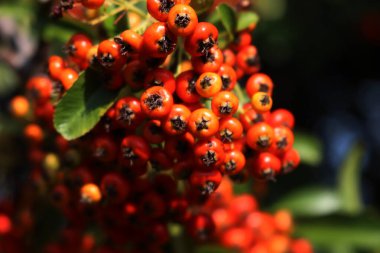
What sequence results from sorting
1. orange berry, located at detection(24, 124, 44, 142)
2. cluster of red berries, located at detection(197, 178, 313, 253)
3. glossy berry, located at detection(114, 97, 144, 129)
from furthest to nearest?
cluster of red berries, located at detection(197, 178, 313, 253)
orange berry, located at detection(24, 124, 44, 142)
glossy berry, located at detection(114, 97, 144, 129)

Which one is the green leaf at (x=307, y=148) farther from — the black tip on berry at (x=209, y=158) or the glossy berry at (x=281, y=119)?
the black tip on berry at (x=209, y=158)

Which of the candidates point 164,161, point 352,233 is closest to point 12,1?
point 164,161

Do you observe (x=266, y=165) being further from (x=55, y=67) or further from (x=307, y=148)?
(x=307, y=148)

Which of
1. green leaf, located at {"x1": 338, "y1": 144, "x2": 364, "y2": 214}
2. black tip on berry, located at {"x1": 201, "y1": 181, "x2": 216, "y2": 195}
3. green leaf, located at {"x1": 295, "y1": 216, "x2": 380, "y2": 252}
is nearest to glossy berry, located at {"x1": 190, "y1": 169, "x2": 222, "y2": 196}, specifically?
black tip on berry, located at {"x1": 201, "y1": 181, "x2": 216, "y2": 195}

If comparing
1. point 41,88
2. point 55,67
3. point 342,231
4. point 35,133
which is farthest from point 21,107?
point 342,231

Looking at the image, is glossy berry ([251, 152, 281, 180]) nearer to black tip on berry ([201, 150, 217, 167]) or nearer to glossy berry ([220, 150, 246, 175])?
glossy berry ([220, 150, 246, 175])

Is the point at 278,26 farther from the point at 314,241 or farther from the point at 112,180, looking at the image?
the point at 112,180
